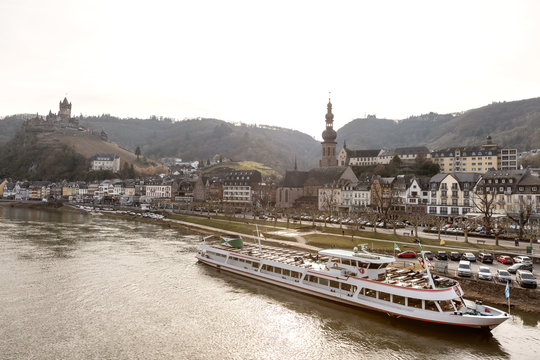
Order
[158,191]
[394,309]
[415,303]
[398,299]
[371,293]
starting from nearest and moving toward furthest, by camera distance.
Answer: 1. [415,303]
2. [394,309]
3. [398,299]
4. [371,293]
5. [158,191]

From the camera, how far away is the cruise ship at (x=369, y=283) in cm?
2916

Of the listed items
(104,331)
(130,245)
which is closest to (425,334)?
(104,331)

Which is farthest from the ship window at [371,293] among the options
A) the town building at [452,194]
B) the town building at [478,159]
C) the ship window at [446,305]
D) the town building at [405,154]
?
the town building at [478,159]

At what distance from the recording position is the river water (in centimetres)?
2533

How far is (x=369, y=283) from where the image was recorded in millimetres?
33750

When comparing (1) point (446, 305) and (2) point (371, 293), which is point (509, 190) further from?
(2) point (371, 293)

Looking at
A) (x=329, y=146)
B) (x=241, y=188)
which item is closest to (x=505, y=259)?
(x=329, y=146)

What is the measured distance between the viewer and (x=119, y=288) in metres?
38.1

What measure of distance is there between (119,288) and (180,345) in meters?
15.3

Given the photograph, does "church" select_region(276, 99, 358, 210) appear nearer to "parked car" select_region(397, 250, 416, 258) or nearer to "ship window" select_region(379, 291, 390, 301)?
"parked car" select_region(397, 250, 416, 258)

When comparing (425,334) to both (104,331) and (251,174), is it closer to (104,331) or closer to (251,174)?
(104,331)

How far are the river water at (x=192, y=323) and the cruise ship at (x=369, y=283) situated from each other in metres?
1.05

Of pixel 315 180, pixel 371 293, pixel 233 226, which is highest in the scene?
pixel 315 180

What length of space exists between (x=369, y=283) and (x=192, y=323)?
1621 centimetres
